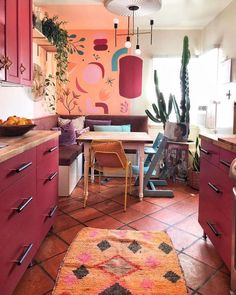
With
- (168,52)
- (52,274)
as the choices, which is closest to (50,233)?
(52,274)

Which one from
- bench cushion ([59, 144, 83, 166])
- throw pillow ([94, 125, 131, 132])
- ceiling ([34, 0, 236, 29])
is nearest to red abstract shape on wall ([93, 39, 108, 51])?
ceiling ([34, 0, 236, 29])

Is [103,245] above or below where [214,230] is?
below

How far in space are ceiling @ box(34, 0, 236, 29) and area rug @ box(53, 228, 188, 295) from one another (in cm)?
287

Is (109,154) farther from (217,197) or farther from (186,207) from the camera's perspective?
(217,197)

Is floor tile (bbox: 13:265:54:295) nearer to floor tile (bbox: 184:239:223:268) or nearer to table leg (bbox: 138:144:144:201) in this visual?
floor tile (bbox: 184:239:223:268)

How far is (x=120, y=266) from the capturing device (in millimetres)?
1758

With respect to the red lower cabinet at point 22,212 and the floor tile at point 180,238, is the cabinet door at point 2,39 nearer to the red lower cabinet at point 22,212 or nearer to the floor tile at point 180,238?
the red lower cabinet at point 22,212

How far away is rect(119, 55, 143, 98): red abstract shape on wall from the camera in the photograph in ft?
14.9

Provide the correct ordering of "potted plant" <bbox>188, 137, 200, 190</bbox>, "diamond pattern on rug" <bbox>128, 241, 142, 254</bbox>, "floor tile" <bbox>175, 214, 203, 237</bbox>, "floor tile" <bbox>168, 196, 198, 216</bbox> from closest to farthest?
1. "diamond pattern on rug" <bbox>128, 241, 142, 254</bbox>
2. "floor tile" <bbox>175, 214, 203, 237</bbox>
3. "floor tile" <bbox>168, 196, 198, 216</bbox>
4. "potted plant" <bbox>188, 137, 200, 190</bbox>

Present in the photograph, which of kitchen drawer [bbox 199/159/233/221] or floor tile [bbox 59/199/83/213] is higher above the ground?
kitchen drawer [bbox 199/159/233/221]

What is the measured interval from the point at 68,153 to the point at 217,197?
2.04 metres

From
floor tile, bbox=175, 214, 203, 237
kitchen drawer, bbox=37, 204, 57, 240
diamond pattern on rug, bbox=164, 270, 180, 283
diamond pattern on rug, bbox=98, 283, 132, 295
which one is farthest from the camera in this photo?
floor tile, bbox=175, 214, 203, 237

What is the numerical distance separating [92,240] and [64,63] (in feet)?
10.3

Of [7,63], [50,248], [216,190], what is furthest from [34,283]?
[7,63]
